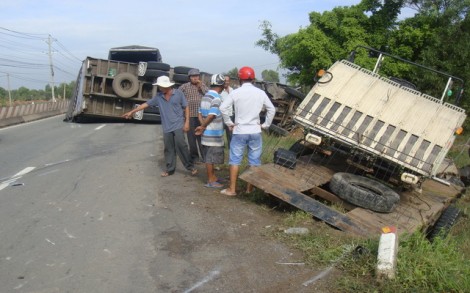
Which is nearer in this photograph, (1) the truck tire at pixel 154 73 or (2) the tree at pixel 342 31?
(1) the truck tire at pixel 154 73

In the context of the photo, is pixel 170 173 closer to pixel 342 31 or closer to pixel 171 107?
pixel 171 107

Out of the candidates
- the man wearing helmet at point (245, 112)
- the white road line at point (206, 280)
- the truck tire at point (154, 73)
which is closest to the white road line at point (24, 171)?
the man wearing helmet at point (245, 112)

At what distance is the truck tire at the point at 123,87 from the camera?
15.8 meters

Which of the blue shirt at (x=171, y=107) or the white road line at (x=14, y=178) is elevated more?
the blue shirt at (x=171, y=107)

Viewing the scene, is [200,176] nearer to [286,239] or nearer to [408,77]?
[286,239]

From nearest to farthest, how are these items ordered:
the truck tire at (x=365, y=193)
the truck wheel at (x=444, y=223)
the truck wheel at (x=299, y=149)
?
1. the truck tire at (x=365, y=193)
2. the truck wheel at (x=444, y=223)
3. the truck wheel at (x=299, y=149)

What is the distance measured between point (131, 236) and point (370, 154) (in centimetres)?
326

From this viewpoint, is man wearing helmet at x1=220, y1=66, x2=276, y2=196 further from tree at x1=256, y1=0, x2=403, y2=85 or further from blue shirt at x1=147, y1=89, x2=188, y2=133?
tree at x1=256, y1=0, x2=403, y2=85

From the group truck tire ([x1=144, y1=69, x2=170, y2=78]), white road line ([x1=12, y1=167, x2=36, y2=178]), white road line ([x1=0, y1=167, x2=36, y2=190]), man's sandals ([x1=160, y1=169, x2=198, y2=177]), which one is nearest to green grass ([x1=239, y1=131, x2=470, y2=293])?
man's sandals ([x1=160, y1=169, x2=198, y2=177])

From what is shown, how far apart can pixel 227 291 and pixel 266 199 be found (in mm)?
2703

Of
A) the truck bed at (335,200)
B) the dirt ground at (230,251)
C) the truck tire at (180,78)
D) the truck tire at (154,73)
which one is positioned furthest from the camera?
the truck tire at (154,73)

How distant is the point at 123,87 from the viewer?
631 inches

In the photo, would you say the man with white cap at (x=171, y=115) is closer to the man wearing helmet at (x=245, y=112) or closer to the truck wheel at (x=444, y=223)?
the man wearing helmet at (x=245, y=112)

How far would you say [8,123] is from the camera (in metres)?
17.6
